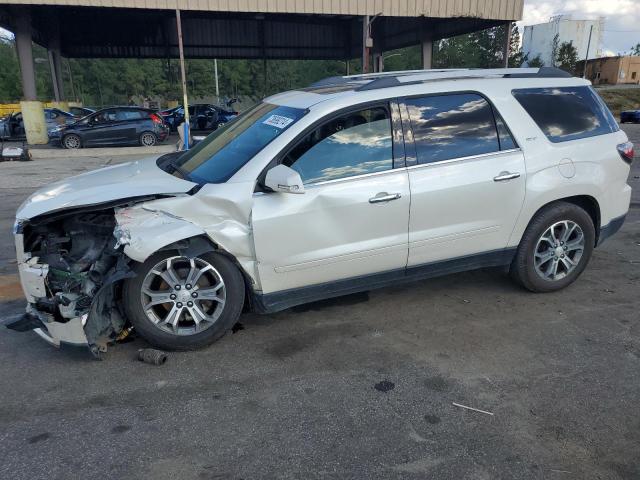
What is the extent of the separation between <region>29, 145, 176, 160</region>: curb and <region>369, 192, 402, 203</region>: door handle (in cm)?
1446

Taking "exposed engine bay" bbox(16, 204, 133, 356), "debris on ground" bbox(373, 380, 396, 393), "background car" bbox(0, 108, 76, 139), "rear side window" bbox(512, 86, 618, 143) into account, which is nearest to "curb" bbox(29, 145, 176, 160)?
"background car" bbox(0, 108, 76, 139)

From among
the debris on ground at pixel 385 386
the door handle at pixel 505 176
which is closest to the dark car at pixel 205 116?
the door handle at pixel 505 176

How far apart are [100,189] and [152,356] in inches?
48.1

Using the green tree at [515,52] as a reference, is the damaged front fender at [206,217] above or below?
below

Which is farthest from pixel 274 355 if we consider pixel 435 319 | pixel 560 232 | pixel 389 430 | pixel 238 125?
pixel 560 232

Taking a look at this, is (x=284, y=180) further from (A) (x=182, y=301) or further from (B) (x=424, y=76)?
(B) (x=424, y=76)

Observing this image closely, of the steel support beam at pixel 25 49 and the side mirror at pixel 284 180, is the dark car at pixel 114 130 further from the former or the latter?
the side mirror at pixel 284 180

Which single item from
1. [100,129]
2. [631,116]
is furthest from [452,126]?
[631,116]

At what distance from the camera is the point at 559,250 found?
4469 millimetres

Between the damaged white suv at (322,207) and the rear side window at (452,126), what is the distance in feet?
0.04

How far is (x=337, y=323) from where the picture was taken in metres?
4.07

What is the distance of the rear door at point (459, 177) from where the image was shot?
3.86 metres

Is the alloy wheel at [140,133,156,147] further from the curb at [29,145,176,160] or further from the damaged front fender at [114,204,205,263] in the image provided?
the damaged front fender at [114,204,205,263]

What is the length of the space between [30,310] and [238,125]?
2142mm
